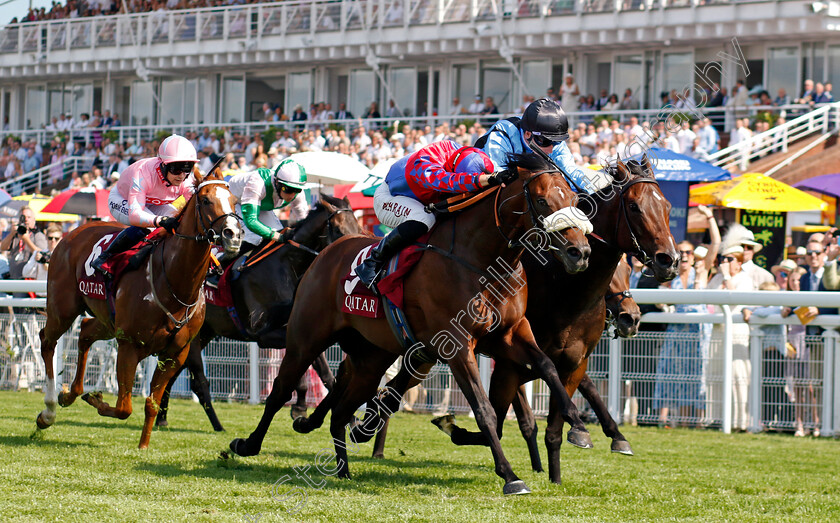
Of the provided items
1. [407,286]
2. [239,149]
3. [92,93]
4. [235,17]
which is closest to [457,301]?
[407,286]

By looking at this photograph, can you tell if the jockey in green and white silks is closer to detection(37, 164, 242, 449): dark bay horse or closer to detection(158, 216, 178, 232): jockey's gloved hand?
detection(37, 164, 242, 449): dark bay horse

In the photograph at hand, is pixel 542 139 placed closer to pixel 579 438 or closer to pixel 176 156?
pixel 579 438

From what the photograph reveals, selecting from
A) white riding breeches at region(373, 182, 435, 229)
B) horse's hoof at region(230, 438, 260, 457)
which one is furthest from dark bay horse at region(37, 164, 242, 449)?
horse's hoof at region(230, 438, 260, 457)

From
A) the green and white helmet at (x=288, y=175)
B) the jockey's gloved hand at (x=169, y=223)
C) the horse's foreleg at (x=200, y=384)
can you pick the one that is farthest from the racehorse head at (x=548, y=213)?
the horse's foreleg at (x=200, y=384)

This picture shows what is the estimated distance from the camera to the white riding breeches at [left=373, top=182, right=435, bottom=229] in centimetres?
598

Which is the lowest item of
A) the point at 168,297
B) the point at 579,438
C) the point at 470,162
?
the point at 579,438

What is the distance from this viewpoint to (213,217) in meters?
6.67

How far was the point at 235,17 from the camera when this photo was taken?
2945cm

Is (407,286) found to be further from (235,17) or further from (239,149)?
(235,17)

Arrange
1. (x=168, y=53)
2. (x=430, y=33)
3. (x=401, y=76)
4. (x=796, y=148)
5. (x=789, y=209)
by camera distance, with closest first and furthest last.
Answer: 1. (x=789, y=209)
2. (x=796, y=148)
3. (x=430, y=33)
4. (x=401, y=76)
5. (x=168, y=53)

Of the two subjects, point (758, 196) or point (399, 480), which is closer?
point (399, 480)

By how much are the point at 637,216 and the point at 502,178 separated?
82cm

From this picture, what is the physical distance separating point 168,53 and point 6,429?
79.5ft

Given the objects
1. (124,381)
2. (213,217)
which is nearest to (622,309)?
(213,217)
